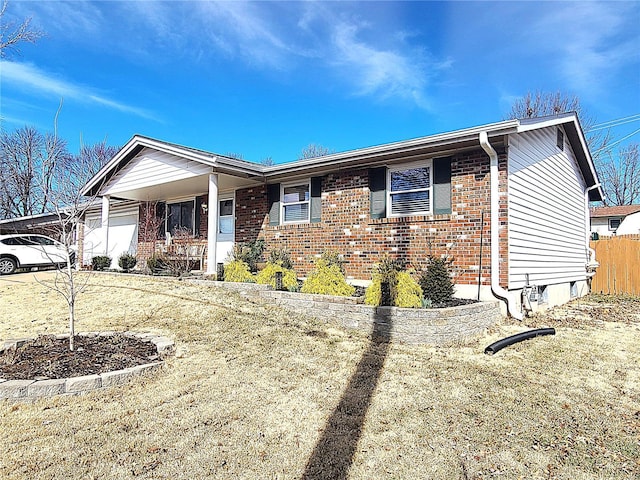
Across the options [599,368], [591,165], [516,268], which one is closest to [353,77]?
[591,165]

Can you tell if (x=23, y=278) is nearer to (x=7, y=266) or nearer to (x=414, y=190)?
(x=7, y=266)

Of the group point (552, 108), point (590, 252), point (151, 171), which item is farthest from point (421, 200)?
point (552, 108)

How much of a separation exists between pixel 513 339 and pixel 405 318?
1.57 metres

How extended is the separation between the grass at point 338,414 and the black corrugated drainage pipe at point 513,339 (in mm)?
121

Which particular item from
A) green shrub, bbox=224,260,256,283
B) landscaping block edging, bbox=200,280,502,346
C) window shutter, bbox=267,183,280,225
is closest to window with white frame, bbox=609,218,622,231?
landscaping block edging, bbox=200,280,502,346

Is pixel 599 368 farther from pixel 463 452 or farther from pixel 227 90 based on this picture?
pixel 227 90

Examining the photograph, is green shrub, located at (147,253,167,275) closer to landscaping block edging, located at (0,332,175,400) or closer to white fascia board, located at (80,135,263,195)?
white fascia board, located at (80,135,263,195)

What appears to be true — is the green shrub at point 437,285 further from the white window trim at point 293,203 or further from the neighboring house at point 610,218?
the neighboring house at point 610,218

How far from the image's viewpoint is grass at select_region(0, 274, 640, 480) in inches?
102

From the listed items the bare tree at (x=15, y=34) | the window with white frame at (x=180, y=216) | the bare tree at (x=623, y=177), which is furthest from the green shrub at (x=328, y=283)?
the bare tree at (x=623, y=177)

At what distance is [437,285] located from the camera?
6648 mm

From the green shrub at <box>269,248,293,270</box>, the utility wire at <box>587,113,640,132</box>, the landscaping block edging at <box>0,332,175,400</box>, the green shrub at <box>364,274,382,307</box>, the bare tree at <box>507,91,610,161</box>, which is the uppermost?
the bare tree at <box>507,91,610,161</box>

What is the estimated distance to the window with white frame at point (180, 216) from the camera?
13719 millimetres

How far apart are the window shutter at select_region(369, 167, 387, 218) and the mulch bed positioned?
5.42 meters
